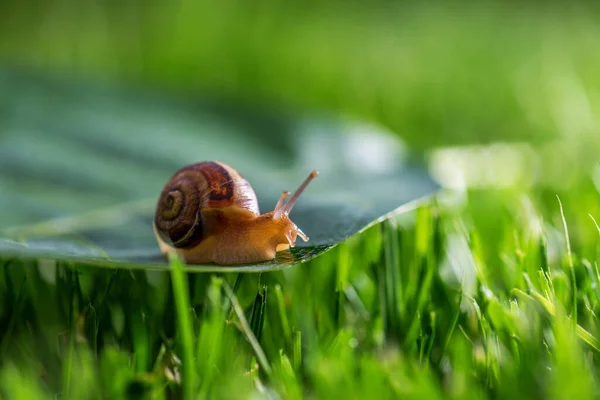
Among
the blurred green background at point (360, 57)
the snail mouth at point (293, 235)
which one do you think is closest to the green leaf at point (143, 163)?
the snail mouth at point (293, 235)

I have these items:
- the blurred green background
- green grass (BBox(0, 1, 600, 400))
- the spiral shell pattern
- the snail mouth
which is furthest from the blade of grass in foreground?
the blurred green background

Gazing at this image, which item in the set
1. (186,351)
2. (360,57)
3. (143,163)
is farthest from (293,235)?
(360,57)

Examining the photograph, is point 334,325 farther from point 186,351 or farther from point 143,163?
point 143,163

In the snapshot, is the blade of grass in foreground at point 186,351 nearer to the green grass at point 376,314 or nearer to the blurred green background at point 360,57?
the green grass at point 376,314

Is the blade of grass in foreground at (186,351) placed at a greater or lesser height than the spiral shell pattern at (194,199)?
lesser

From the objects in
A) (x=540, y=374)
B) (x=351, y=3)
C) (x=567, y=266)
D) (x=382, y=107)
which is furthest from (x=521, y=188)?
(x=351, y=3)

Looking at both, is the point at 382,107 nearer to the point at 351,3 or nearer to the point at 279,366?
the point at 279,366

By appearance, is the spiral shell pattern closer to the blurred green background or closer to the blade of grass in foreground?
the blade of grass in foreground
